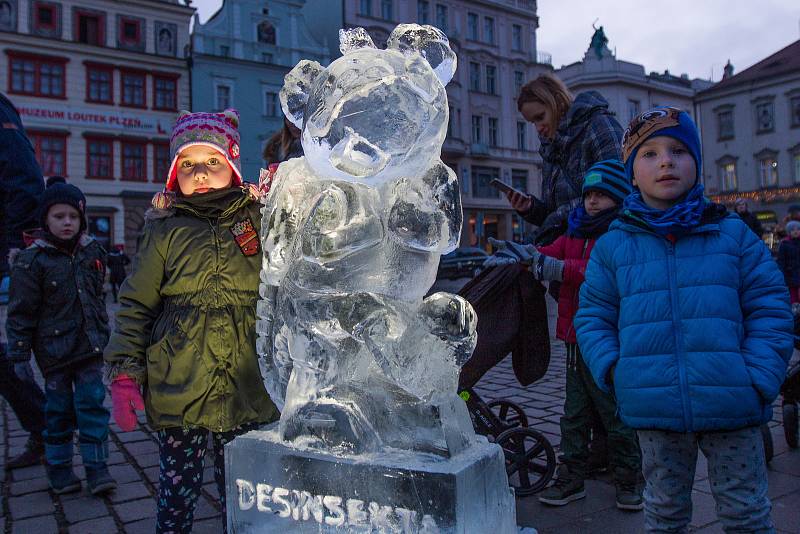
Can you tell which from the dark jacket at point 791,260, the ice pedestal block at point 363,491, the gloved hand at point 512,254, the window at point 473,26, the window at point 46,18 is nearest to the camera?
the ice pedestal block at point 363,491

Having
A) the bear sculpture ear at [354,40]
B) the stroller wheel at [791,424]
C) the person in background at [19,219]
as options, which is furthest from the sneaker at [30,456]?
the stroller wheel at [791,424]

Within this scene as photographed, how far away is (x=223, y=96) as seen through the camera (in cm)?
2589

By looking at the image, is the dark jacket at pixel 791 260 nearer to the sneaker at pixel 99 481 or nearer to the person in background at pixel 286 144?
the person in background at pixel 286 144

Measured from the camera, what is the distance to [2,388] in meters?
3.43

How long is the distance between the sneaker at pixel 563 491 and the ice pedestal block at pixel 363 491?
4.02 ft

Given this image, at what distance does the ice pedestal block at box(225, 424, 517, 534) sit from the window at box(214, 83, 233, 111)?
25.9 metres

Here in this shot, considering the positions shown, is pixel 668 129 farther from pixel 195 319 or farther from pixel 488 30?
pixel 488 30

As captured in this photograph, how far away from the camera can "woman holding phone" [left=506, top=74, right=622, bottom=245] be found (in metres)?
3.10

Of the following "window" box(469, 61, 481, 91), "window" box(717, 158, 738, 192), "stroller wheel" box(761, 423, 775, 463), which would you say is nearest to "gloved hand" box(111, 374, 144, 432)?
"stroller wheel" box(761, 423, 775, 463)

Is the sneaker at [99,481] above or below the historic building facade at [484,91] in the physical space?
below

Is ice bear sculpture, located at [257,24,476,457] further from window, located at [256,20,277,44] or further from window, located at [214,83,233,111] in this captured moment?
window, located at [256,20,277,44]

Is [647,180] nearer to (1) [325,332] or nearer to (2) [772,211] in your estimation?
(1) [325,332]

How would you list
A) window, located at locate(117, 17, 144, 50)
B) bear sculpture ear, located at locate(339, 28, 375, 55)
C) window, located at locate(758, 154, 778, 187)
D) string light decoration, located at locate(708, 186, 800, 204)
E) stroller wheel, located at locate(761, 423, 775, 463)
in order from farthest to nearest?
window, located at locate(758, 154, 778, 187), string light decoration, located at locate(708, 186, 800, 204), window, located at locate(117, 17, 144, 50), stroller wheel, located at locate(761, 423, 775, 463), bear sculpture ear, located at locate(339, 28, 375, 55)

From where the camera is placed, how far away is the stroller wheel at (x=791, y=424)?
3539 millimetres
